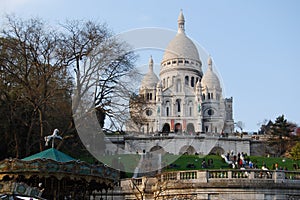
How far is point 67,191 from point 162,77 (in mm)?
81000

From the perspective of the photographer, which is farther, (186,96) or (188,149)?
(186,96)

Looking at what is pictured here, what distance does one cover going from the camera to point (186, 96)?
96500 mm

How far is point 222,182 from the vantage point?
23.2m

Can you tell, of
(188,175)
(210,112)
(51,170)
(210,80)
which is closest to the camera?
(51,170)

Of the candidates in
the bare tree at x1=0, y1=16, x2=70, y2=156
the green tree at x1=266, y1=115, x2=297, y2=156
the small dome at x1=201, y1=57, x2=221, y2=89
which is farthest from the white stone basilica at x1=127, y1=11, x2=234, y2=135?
the bare tree at x1=0, y1=16, x2=70, y2=156

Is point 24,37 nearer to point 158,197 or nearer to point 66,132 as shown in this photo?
point 66,132

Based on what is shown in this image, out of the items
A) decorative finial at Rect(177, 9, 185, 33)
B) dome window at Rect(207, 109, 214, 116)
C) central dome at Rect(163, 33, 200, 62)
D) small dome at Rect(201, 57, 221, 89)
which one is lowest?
dome window at Rect(207, 109, 214, 116)

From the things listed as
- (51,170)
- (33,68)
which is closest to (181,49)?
(33,68)

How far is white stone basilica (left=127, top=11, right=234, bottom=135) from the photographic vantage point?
303ft

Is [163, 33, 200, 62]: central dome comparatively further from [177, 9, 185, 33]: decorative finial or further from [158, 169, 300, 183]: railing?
[158, 169, 300, 183]: railing

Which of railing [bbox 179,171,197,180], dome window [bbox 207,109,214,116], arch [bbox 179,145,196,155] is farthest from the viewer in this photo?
dome window [bbox 207,109,214,116]

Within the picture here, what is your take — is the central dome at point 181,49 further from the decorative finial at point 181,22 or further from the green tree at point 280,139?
the green tree at point 280,139

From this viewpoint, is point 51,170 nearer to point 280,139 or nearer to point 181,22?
point 280,139

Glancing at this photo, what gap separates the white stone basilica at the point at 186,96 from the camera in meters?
92.5
